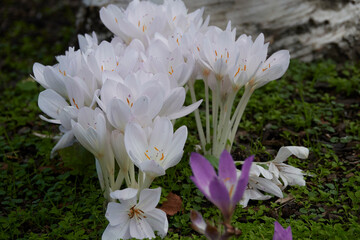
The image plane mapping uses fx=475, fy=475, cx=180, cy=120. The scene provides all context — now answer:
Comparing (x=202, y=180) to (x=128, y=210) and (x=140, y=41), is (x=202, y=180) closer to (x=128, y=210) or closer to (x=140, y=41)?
(x=128, y=210)

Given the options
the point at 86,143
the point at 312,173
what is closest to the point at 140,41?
the point at 86,143

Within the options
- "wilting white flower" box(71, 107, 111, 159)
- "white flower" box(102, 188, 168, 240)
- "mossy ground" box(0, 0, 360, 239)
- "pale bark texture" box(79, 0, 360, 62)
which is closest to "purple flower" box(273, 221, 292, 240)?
"mossy ground" box(0, 0, 360, 239)

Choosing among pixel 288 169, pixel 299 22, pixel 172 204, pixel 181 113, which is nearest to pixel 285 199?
pixel 288 169

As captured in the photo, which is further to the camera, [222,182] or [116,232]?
[116,232]

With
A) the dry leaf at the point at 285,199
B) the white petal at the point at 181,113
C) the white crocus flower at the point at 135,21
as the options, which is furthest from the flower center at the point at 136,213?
the white crocus flower at the point at 135,21

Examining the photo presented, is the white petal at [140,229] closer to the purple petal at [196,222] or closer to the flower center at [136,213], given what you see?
the flower center at [136,213]

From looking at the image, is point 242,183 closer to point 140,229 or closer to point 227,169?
point 227,169
